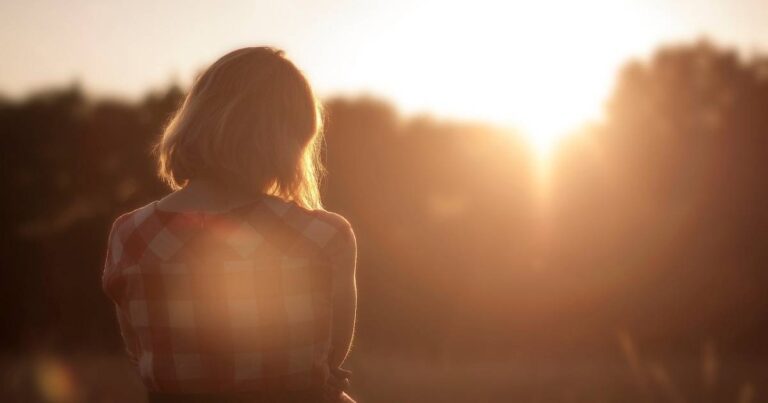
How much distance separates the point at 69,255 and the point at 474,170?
5.87 meters

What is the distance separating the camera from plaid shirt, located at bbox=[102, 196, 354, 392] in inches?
68.0

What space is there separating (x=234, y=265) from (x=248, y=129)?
0.95ft

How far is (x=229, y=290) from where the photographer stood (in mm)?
1730

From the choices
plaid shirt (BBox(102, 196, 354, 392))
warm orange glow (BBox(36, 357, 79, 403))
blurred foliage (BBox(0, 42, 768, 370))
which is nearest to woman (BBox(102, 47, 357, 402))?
plaid shirt (BBox(102, 196, 354, 392))

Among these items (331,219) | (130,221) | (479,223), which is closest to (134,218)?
(130,221)

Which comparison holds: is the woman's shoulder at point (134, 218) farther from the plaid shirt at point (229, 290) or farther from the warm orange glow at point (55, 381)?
the warm orange glow at point (55, 381)

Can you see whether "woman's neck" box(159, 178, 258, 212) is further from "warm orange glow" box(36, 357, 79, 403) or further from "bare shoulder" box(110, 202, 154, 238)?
"warm orange glow" box(36, 357, 79, 403)

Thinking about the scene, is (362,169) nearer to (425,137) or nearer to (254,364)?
(425,137)

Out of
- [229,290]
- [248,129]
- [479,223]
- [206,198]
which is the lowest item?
[479,223]

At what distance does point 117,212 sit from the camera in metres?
11.8

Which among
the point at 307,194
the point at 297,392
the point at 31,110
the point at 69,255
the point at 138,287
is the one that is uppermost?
the point at 307,194

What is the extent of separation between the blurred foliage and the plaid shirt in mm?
10350

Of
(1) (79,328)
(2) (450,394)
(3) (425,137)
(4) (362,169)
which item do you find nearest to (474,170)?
(3) (425,137)

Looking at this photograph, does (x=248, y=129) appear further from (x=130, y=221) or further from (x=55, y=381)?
(x=55, y=381)
